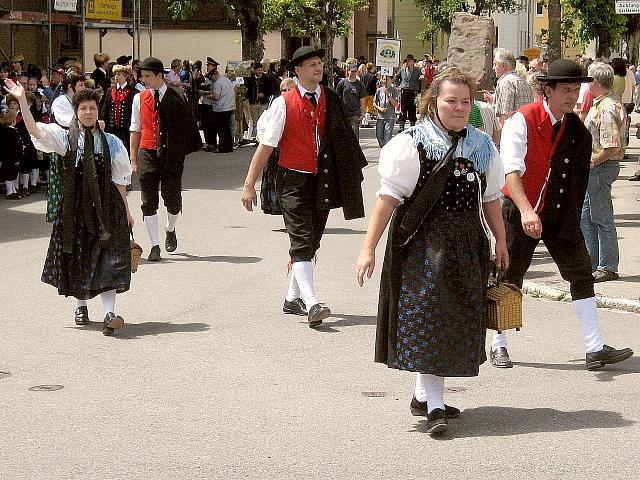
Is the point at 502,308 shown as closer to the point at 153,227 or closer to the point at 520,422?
the point at 520,422

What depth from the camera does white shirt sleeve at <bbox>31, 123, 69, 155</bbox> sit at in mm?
8906

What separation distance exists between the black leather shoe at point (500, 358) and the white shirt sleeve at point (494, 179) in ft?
5.40

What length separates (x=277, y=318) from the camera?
957 centimetres

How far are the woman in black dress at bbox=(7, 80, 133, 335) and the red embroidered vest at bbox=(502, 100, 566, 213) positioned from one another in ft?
9.47

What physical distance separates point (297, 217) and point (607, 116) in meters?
3.03

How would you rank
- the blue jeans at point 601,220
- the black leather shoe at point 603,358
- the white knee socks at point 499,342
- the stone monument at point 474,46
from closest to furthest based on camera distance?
1. the black leather shoe at point 603,358
2. the white knee socks at point 499,342
3. the blue jeans at point 601,220
4. the stone monument at point 474,46

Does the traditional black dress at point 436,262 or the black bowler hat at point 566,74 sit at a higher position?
the black bowler hat at point 566,74

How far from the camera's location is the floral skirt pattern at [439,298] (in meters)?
6.29

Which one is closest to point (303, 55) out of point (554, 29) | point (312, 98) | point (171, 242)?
point (312, 98)

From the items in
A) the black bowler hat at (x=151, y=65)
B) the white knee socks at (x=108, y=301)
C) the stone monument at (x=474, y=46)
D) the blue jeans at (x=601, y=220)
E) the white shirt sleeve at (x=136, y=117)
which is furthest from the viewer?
the stone monument at (x=474, y=46)

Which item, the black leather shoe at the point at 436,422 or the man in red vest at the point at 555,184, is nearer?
the black leather shoe at the point at 436,422

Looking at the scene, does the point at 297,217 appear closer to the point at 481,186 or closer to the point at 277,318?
the point at 277,318

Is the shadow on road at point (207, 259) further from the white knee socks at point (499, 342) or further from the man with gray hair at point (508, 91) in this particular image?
the white knee socks at point (499, 342)

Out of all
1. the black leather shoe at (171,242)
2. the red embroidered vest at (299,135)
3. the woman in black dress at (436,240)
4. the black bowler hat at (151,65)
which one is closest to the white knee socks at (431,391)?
the woman in black dress at (436,240)
